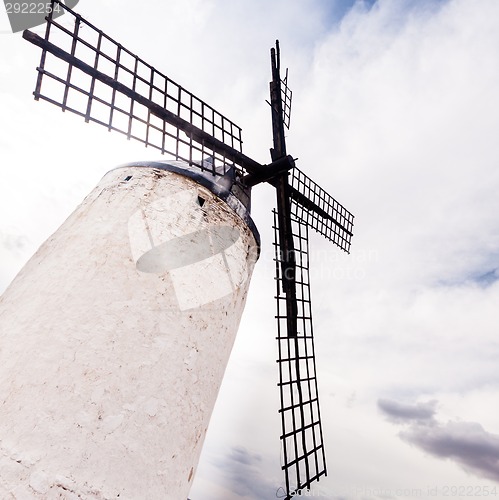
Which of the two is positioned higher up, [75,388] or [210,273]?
[210,273]

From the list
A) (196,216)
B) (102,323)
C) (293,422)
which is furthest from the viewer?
(293,422)

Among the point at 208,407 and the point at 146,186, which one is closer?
the point at 208,407

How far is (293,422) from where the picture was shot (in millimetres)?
5273

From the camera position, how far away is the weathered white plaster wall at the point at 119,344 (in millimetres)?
2174

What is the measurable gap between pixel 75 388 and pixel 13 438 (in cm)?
42

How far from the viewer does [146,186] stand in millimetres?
3756

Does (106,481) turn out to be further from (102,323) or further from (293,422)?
(293,422)

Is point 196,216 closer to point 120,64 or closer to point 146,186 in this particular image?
point 146,186

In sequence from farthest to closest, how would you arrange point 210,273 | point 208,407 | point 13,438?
1. point 210,273
2. point 208,407
3. point 13,438

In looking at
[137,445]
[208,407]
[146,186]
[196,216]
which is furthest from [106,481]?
[146,186]

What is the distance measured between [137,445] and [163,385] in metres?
0.45

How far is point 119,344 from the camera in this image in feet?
8.60

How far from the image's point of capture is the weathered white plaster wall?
2174mm

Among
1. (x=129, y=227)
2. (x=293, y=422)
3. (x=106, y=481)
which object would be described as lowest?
(x=293, y=422)
